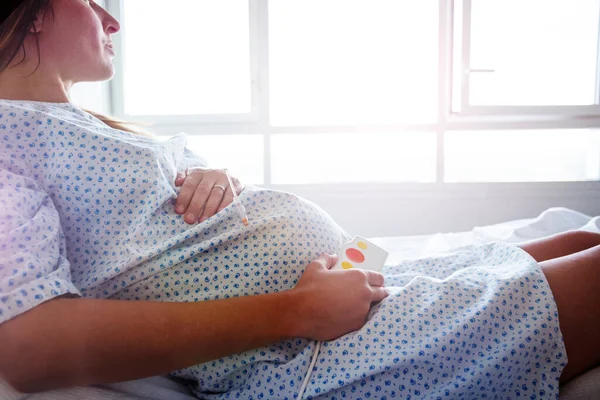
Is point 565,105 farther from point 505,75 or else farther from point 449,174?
point 449,174

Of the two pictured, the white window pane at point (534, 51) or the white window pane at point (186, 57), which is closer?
the white window pane at point (534, 51)

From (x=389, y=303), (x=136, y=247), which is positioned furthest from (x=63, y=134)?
(x=389, y=303)

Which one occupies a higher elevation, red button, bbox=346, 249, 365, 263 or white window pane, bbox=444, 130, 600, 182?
white window pane, bbox=444, 130, 600, 182

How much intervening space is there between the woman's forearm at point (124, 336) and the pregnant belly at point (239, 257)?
0.23 feet

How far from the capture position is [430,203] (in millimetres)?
2412

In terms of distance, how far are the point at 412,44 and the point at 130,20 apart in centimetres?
165

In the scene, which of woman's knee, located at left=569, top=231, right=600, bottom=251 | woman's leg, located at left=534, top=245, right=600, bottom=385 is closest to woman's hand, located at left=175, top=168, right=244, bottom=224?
woman's leg, located at left=534, top=245, right=600, bottom=385

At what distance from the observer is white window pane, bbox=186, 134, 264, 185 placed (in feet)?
8.87

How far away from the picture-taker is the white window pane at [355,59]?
2.49 metres

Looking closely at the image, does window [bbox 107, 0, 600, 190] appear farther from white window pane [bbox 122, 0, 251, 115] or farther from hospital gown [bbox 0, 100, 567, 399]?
hospital gown [bbox 0, 100, 567, 399]

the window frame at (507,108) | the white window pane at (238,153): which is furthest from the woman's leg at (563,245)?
the white window pane at (238,153)

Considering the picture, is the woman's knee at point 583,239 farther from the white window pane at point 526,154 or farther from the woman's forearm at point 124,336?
the white window pane at point 526,154

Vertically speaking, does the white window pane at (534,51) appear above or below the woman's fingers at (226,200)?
above

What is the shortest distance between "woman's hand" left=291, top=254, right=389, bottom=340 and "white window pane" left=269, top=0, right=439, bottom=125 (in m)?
1.98
